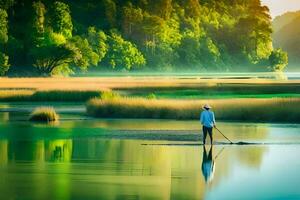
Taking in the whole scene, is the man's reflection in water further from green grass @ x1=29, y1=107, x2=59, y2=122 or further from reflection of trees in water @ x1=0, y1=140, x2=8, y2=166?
green grass @ x1=29, y1=107, x2=59, y2=122

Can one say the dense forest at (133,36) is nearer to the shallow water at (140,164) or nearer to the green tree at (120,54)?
the green tree at (120,54)

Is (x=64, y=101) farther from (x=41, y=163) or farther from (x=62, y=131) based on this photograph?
(x=41, y=163)

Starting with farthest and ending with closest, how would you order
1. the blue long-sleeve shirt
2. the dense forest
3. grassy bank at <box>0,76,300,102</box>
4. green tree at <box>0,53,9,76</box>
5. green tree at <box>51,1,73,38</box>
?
green tree at <box>51,1,73,38</box>, the dense forest, green tree at <box>0,53,9,76</box>, grassy bank at <box>0,76,300,102</box>, the blue long-sleeve shirt

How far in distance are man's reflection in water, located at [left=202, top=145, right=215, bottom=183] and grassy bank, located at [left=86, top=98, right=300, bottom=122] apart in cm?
1561

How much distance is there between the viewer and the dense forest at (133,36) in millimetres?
94375

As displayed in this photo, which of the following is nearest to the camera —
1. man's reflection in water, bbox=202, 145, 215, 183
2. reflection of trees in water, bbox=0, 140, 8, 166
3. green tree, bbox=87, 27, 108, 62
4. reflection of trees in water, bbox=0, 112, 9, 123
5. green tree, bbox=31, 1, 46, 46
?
man's reflection in water, bbox=202, 145, 215, 183

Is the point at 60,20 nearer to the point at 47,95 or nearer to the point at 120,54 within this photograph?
the point at 120,54

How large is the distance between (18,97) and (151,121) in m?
20.1

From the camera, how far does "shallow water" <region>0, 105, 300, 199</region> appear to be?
1823 centimetres

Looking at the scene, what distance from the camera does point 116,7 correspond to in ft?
455

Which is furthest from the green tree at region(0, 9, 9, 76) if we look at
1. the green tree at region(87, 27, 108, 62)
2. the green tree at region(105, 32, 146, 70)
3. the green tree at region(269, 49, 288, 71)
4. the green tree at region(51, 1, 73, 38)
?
the green tree at region(269, 49, 288, 71)

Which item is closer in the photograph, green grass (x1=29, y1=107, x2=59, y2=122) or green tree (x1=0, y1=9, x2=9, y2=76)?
green grass (x1=29, y1=107, x2=59, y2=122)

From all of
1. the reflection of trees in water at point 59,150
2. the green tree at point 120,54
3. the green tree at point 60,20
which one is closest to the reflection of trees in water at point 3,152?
the reflection of trees in water at point 59,150

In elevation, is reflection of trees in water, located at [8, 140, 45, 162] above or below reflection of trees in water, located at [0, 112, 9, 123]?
below
